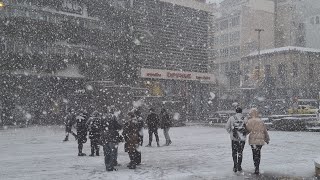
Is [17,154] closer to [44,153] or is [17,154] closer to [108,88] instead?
[44,153]

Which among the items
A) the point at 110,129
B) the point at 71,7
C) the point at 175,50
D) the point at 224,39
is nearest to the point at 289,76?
the point at 224,39

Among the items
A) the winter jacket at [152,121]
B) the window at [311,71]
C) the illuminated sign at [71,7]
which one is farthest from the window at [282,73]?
the winter jacket at [152,121]

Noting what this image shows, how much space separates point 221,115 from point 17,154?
27080 millimetres

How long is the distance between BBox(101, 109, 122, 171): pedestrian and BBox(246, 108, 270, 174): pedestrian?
11.6ft

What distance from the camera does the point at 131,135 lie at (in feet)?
34.8

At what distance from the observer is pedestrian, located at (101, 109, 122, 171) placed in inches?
400

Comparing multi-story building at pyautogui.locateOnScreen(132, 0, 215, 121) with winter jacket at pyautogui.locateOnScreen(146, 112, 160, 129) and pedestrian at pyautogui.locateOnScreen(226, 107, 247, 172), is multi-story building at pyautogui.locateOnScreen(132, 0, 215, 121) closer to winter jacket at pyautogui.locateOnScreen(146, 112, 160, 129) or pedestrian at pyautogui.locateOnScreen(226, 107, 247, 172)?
winter jacket at pyautogui.locateOnScreen(146, 112, 160, 129)

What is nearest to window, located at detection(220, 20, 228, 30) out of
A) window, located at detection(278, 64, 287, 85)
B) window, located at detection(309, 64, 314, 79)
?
window, located at detection(278, 64, 287, 85)

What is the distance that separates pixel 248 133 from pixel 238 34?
5342cm

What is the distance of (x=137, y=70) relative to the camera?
126ft

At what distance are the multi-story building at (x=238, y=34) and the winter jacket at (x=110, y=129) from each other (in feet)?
162

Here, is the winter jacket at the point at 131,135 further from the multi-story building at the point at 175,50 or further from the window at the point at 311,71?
the window at the point at 311,71

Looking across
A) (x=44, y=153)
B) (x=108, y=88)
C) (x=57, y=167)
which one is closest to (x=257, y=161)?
(x=57, y=167)

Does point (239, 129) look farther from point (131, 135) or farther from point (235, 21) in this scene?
point (235, 21)
